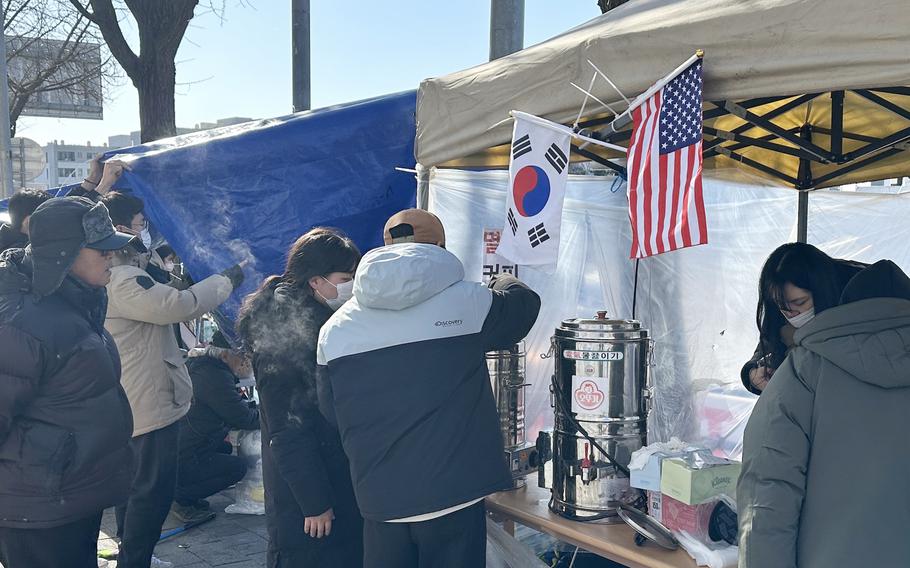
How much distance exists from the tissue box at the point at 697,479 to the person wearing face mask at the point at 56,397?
6.66 feet

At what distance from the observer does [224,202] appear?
4.88 m

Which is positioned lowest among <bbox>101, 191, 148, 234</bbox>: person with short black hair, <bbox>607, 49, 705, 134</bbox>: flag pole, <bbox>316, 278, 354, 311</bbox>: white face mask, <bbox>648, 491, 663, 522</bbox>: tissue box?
<bbox>648, 491, 663, 522</bbox>: tissue box

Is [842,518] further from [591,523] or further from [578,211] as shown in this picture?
[578,211]

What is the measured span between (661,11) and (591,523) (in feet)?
6.00

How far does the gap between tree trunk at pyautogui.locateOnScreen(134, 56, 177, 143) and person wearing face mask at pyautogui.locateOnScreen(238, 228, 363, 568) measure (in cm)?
651

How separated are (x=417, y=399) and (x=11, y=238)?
3143 mm

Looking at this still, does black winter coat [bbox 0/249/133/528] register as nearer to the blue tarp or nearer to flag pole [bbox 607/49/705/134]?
the blue tarp

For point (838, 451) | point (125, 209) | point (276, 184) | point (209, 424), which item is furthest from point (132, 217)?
point (838, 451)

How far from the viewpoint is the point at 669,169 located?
258 cm

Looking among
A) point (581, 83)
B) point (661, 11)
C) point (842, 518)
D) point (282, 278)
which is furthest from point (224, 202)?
point (842, 518)

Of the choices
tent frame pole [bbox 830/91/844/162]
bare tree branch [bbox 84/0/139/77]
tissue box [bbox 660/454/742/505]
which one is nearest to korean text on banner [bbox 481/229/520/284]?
tent frame pole [bbox 830/91/844/162]

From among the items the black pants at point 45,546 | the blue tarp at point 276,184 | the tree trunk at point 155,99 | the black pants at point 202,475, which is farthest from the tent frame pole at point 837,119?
the tree trunk at point 155,99

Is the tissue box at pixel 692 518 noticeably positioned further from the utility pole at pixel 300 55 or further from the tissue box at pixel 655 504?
the utility pole at pixel 300 55

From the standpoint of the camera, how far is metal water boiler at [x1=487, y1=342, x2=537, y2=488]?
11.1ft
